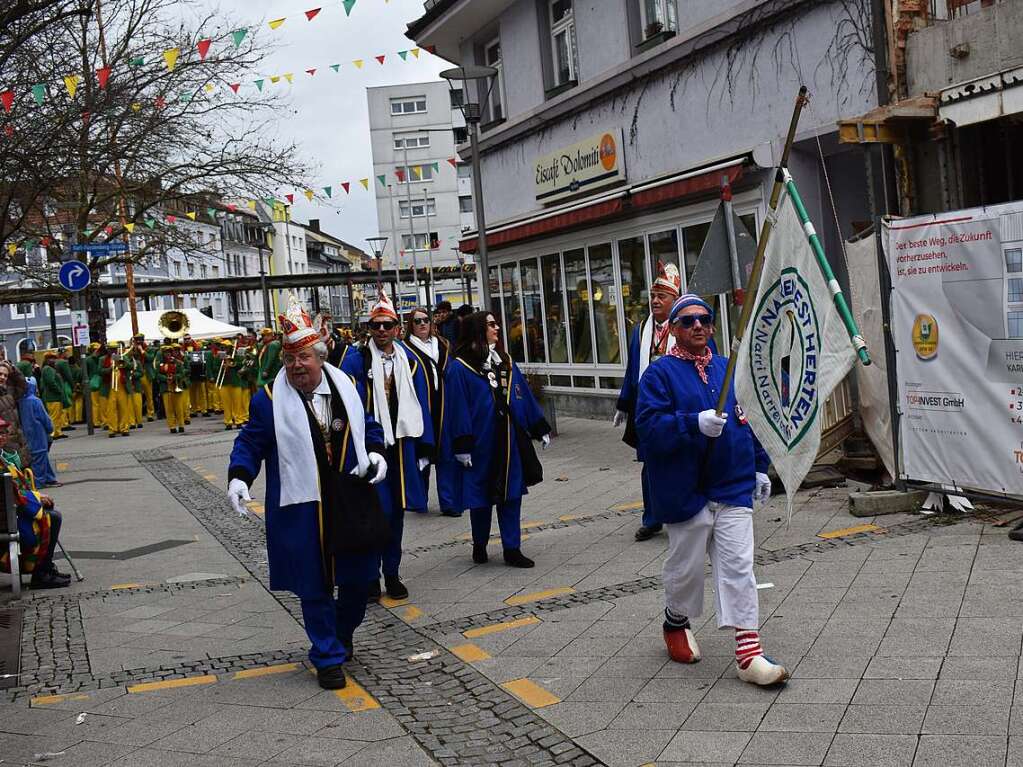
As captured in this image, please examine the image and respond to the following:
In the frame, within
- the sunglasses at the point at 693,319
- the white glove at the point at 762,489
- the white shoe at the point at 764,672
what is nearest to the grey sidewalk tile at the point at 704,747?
the white shoe at the point at 764,672

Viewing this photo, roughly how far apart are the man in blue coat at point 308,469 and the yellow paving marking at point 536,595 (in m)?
1.36

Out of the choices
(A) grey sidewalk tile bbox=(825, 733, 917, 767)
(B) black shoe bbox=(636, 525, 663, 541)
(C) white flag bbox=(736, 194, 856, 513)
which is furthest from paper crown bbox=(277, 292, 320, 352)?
(B) black shoe bbox=(636, 525, 663, 541)

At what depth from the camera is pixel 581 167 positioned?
17.2 m

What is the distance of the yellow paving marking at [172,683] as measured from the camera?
18.5 feet

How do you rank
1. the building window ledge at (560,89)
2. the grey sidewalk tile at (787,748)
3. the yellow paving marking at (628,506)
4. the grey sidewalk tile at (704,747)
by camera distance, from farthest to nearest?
the building window ledge at (560,89) → the yellow paving marking at (628,506) → the grey sidewalk tile at (704,747) → the grey sidewalk tile at (787,748)

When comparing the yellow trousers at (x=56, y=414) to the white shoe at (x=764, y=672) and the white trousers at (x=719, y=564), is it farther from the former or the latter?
the white shoe at (x=764, y=672)

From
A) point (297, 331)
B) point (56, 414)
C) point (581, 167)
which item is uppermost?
point (581, 167)

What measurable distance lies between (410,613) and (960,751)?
11.9 feet

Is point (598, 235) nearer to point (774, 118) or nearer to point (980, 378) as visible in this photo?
point (774, 118)

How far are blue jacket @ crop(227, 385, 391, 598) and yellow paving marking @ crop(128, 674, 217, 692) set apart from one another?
2.20 ft

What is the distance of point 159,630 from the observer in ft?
22.5

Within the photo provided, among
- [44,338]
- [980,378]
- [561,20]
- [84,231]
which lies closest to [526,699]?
[980,378]

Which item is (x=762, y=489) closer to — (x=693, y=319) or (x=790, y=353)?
(x=790, y=353)

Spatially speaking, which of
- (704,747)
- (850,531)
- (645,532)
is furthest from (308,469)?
(850,531)
